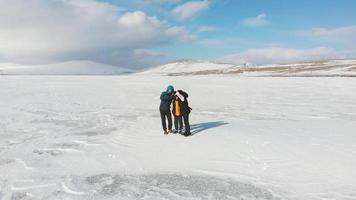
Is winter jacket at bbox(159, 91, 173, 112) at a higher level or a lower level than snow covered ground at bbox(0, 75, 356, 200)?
higher

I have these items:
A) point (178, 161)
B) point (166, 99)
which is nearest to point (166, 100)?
point (166, 99)

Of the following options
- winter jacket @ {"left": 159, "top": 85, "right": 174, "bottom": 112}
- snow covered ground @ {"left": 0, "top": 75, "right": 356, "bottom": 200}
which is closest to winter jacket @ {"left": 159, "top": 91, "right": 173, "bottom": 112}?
winter jacket @ {"left": 159, "top": 85, "right": 174, "bottom": 112}

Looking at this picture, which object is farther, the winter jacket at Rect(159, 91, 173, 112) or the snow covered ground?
the winter jacket at Rect(159, 91, 173, 112)

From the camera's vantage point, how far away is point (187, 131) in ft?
27.7

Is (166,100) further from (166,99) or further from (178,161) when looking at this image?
(178,161)

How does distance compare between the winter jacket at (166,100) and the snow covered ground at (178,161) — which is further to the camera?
the winter jacket at (166,100)

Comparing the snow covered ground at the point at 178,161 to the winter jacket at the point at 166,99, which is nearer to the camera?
the snow covered ground at the point at 178,161

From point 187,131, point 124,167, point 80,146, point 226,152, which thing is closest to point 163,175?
point 124,167

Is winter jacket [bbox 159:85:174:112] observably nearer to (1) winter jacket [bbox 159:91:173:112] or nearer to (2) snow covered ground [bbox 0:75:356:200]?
(1) winter jacket [bbox 159:91:173:112]

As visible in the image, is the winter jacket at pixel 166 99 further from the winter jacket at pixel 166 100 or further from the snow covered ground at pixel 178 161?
the snow covered ground at pixel 178 161

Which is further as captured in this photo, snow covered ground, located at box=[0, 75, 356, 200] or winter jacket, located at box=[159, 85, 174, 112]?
winter jacket, located at box=[159, 85, 174, 112]

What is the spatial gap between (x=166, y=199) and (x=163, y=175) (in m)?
1.07

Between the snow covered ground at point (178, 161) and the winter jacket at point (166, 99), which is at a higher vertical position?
the winter jacket at point (166, 99)

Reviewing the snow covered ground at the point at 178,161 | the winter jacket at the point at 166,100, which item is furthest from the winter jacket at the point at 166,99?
the snow covered ground at the point at 178,161
